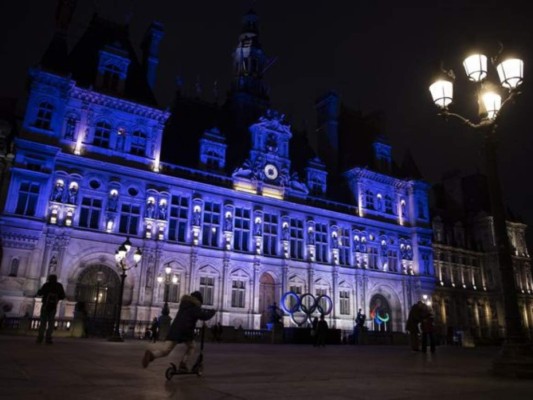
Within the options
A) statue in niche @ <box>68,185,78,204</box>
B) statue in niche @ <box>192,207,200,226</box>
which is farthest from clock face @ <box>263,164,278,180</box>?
statue in niche @ <box>68,185,78,204</box>

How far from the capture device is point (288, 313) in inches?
1350

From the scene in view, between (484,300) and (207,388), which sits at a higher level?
(484,300)

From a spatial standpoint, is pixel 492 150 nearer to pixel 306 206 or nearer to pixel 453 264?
pixel 306 206

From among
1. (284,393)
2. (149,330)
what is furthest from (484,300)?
(284,393)

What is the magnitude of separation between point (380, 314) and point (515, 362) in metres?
33.8

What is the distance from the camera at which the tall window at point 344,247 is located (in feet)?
133

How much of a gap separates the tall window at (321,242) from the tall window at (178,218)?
1231 cm

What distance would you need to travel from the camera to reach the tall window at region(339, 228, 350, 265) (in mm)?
40469

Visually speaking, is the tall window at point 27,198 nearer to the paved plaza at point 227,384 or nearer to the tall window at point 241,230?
the tall window at point 241,230

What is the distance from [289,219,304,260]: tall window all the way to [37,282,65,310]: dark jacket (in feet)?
82.5

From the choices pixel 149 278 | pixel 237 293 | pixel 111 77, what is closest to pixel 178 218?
pixel 149 278

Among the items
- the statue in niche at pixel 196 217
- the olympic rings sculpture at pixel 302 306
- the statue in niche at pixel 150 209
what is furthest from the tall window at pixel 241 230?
the statue in niche at pixel 150 209

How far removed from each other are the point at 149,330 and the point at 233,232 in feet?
34.7

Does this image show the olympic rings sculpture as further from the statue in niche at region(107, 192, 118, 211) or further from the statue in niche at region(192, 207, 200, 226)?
the statue in niche at region(107, 192, 118, 211)
